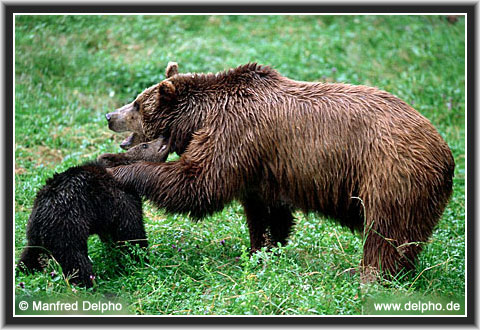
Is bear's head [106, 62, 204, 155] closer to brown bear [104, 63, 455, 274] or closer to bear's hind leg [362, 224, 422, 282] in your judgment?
brown bear [104, 63, 455, 274]

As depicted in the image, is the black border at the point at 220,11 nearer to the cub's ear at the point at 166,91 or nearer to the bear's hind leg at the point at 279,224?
the cub's ear at the point at 166,91

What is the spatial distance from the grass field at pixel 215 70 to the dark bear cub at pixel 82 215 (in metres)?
0.22

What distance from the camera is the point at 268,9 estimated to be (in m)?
6.14

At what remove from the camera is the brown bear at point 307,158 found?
634 centimetres

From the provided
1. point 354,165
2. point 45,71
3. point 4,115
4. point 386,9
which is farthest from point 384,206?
point 45,71

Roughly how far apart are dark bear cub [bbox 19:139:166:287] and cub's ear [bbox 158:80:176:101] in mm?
484

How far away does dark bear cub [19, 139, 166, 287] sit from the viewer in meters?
6.40

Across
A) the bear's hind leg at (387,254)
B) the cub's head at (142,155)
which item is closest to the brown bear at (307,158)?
the bear's hind leg at (387,254)

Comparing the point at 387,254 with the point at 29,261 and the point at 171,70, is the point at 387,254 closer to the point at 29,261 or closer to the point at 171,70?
the point at 171,70

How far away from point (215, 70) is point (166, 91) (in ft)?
18.1

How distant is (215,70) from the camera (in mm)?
12492

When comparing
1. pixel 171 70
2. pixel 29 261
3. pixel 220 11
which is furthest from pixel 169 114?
pixel 29 261

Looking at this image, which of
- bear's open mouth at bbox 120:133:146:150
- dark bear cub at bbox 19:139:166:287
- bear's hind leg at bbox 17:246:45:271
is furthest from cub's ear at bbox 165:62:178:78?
bear's hind leg at bbox 17:246:45:271

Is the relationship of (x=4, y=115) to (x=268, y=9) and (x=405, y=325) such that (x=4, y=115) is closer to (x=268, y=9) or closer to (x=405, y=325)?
(x=268, y=9)
